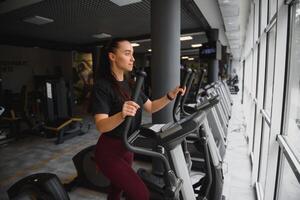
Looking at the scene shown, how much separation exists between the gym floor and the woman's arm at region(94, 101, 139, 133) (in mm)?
1726

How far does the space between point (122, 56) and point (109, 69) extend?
130 millimetres

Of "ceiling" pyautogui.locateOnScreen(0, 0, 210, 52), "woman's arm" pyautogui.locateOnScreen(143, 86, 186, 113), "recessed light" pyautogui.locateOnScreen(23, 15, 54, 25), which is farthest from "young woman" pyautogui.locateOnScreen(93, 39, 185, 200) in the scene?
"recessed light" pyautogui.locateOnScreen(23, 15, 54, 25)

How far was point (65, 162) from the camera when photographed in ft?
12.8

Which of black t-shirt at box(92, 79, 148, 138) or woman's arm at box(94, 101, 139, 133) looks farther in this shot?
black t-shirt at box(92, 79, 148, 138)

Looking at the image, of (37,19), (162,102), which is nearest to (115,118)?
(162,102)

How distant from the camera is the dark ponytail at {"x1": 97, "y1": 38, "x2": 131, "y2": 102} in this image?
5.07 ft

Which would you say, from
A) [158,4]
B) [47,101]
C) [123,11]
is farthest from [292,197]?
[47,101]

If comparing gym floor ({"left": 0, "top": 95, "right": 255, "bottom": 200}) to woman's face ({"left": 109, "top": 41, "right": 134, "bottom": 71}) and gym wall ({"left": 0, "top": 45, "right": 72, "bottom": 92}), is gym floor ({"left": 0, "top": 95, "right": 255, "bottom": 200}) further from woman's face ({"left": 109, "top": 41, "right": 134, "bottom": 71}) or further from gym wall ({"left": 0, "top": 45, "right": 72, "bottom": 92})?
gym wall ({"left": 0, "top": 45, "right": 72, "bottom": 92})

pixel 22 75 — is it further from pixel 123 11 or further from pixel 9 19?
pixel 123 11

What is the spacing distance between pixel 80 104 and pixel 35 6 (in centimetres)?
692

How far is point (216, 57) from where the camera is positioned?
738 centimetres

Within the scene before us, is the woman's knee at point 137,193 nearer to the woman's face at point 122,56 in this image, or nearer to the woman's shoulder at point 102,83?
the woman's shoulder at point 102,83

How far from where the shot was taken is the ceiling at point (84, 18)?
4.52 metres

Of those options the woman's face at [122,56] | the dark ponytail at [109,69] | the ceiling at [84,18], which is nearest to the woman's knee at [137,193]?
the dark ponytail at [109,69]
